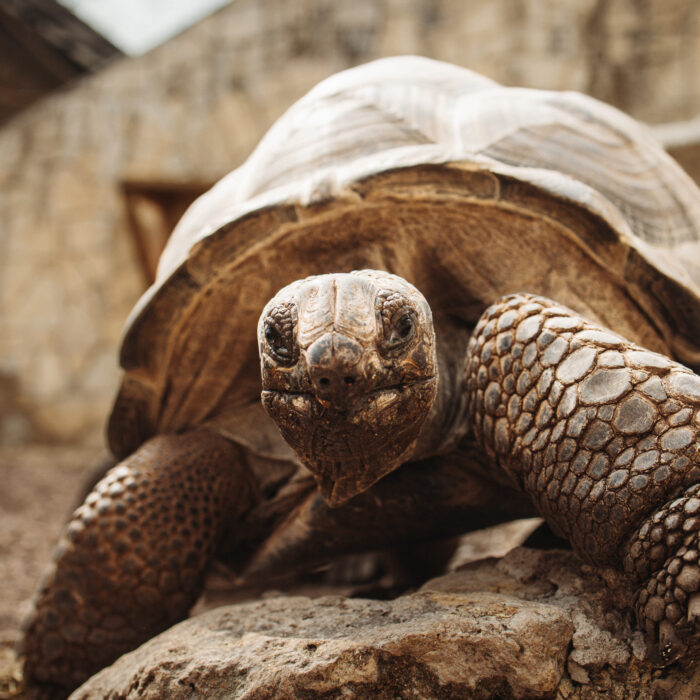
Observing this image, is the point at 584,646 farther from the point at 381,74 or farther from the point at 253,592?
the point at 381,74

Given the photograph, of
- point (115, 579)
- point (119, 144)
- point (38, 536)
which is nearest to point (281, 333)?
point (115, 579)

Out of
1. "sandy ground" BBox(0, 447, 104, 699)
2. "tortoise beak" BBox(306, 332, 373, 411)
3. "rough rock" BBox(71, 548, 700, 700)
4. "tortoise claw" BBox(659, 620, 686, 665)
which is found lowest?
"sandy ground" BBox(0, 447, 104, 699)

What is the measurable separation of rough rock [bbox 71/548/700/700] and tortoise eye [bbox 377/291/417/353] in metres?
0.59

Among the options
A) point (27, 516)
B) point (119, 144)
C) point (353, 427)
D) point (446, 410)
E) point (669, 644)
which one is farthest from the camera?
point (119, 144)

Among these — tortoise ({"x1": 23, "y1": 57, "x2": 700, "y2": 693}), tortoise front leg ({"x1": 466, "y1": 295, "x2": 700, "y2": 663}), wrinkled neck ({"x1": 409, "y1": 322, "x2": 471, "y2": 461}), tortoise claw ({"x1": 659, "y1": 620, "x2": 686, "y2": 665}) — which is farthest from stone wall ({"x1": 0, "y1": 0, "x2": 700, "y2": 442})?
tortoise claw ({"x1": 659, "y1": 620, "x2": 686, "y2": 665})

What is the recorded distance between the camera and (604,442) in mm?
1653

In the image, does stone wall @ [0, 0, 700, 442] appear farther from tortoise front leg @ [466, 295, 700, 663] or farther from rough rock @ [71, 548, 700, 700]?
rough rock @ [71, 548, 700, 700]

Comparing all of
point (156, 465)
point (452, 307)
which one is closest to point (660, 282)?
point (452, 307)

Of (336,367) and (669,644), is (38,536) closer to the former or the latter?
(336,367)

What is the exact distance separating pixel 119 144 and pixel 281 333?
6.85 m

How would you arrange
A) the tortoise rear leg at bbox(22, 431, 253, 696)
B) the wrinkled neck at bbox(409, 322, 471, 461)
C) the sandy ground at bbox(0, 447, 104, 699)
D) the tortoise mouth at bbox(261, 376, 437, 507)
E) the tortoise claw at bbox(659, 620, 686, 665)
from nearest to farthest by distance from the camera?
the tortoise claw at bbox(659, 620, 686, 665), the tortoise mouth at bbox(261, 376, 437, 507), the wrinkled neck at bbox(409, 322, 471, 461), the tortoise rear leg at bbox(22, 431, 253, 696), the sandy ground at bbox(0, 447, 104, 699)

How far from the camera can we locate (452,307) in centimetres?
238

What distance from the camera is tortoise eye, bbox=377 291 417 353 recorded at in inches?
64.1

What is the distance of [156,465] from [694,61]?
22.9 feet
